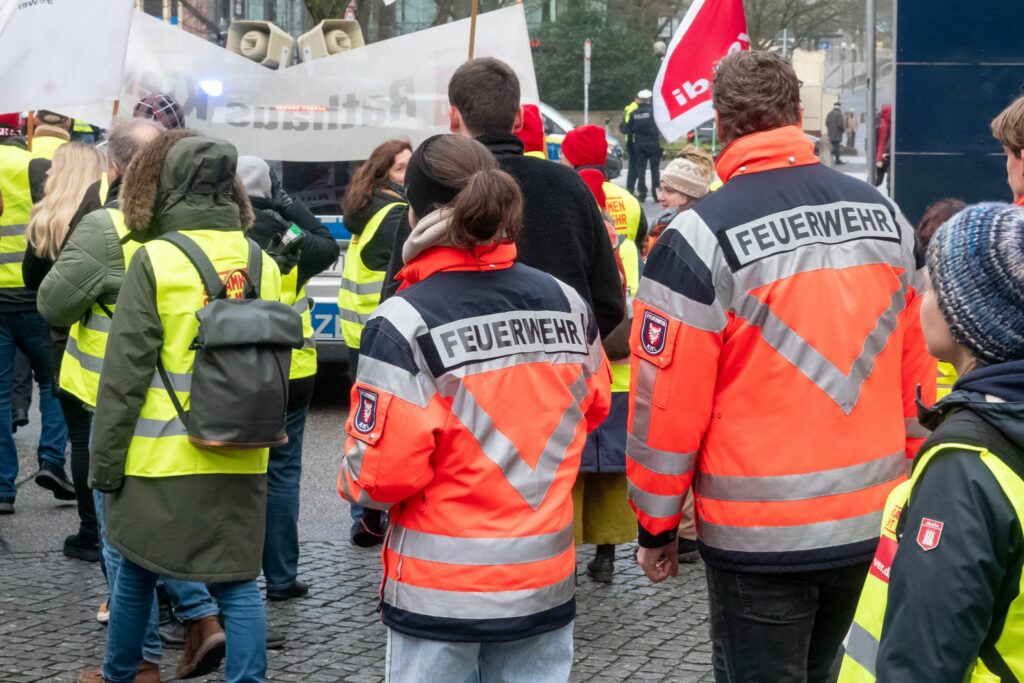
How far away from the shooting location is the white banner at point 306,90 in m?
8.38

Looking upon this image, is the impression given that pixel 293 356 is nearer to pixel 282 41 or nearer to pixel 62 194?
pixel 62 194

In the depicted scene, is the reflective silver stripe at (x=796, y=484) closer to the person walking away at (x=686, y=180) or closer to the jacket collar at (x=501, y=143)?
the jacket collar at (x=501, y=143)

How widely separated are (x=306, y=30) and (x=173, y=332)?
496cm

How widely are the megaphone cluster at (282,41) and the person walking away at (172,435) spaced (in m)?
4.41

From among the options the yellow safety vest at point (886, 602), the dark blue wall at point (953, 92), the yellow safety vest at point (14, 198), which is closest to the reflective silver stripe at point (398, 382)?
the yellow safety vest at point (886, 602)

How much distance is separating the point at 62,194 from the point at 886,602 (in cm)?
478

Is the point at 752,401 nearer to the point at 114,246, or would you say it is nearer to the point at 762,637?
the point at 762,637

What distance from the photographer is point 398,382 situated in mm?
2836

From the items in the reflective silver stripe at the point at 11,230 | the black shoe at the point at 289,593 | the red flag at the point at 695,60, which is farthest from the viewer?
the red flag at the point at 695,60

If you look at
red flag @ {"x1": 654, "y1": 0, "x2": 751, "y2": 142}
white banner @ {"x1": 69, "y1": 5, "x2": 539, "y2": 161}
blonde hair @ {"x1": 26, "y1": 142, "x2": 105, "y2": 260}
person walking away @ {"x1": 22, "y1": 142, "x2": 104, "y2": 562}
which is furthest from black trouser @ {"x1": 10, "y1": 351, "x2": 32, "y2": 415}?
red flag @ {"x1": 654, "y1": 0, "x2": 751, "y2": 142}

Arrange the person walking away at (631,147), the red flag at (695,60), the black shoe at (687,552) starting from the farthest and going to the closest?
1. the person walking away at (631,147)
2. the red flag at (695,60)
3. the black shoe at (687,552)

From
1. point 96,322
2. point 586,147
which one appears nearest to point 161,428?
point 96,322

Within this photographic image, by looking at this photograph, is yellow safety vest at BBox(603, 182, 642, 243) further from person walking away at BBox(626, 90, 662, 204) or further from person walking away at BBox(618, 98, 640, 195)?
person walking away at BBox(618, 98, 640, 195)

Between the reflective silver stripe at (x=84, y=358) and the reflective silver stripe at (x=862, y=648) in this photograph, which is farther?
the reflective silver stripe at (x=84, y=358)
